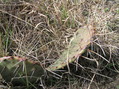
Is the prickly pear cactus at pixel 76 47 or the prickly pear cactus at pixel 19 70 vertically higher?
the prickly pear cactus at pixel 76 47

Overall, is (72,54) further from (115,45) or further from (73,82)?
(115,45)

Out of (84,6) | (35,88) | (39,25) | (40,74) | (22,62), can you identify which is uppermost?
(84,6)

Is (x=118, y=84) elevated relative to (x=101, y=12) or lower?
lower

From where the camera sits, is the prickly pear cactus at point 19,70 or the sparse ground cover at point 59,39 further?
the sparse ground cover at point 59,39

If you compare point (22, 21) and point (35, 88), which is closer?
point (35, 88)

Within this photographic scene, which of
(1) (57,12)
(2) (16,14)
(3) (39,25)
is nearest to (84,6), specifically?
(1) (57,12)

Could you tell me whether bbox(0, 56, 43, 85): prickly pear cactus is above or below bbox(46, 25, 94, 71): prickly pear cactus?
below
